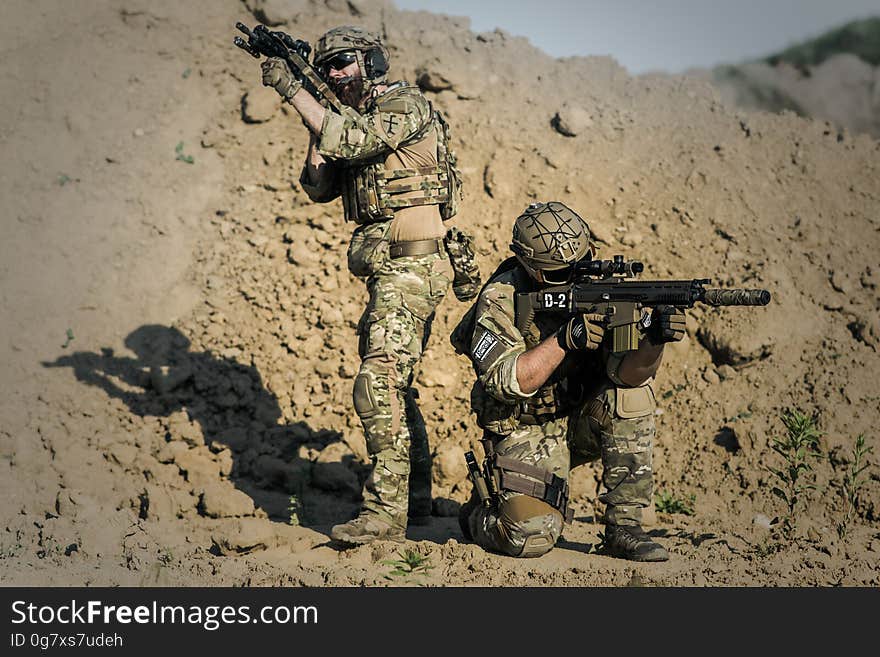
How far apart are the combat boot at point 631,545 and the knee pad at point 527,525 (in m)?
0.32

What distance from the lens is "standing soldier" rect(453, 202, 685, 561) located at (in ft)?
17.9

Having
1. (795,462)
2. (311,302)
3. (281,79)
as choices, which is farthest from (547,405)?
(311,302)

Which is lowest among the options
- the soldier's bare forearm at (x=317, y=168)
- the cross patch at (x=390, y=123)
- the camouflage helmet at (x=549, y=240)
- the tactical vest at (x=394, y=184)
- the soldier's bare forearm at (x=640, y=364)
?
the soldier's bare forearm at (x=640, y=364)

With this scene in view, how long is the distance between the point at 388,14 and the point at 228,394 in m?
4.95

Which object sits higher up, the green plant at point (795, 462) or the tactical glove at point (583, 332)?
the tactical glove at point (583, 332)

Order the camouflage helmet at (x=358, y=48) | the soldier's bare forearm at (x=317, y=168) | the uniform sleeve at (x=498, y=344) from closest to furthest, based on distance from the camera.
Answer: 1. the uniform sleeve at (x=498, y=344)
2. the camouflage helmet at (x=358, y=48)
3. the soldier's bare forearm at (x=317, y=168)

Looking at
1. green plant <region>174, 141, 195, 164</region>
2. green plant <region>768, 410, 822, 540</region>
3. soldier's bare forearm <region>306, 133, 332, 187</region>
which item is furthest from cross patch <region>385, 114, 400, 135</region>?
green plant <region>174, 141, 195, 164</region>

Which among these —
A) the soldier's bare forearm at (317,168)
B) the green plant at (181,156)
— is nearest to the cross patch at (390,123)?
the soldier's bare forearm at (317,168)

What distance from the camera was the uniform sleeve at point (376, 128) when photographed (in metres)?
5.96

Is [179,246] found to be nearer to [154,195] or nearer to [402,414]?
[154,195]

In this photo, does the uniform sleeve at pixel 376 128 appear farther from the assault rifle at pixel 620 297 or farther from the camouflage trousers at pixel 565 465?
the camouflage trousers at pixel 565 465

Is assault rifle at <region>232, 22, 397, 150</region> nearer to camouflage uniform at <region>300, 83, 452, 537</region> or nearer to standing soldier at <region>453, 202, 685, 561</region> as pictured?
camouflage uniform at <region>300, 83, 452, 537</region>

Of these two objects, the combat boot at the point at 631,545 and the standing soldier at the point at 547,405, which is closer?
the standing soldier at the point at 547,405
